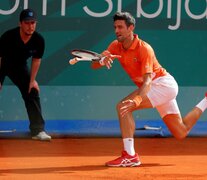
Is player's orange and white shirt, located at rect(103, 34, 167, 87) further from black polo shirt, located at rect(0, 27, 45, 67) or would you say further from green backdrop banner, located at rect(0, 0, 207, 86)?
green backdrop banner, located at rect(0, 0, 207, 86)

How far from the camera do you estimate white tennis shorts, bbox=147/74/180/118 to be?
9.08 m

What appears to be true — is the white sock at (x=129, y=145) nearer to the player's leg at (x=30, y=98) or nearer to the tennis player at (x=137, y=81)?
the tennis player at (x=137, y=81)

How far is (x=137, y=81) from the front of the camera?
9.02m

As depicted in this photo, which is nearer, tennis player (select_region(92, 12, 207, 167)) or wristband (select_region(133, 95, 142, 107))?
wristband (select_region(133, 95, 142, 107))

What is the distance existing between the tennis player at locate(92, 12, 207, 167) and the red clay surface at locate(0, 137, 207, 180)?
0.30 meters

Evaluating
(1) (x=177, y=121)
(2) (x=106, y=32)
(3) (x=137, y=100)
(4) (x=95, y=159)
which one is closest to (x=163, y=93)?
(1) (x=177, y=121)

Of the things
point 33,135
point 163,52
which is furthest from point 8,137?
point 163,52

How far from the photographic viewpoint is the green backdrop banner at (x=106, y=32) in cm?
1089

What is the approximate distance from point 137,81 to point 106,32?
2106 millimetres

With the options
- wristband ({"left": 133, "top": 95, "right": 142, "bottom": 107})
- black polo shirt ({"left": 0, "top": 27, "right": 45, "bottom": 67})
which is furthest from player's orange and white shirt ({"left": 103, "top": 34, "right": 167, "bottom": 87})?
black polo shirt ({"left": 0, "top": 27, "right": 45, "bottom": 67})

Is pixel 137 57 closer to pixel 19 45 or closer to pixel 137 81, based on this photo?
pixel 137 81

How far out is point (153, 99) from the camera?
9.08 m

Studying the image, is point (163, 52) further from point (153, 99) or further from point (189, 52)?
point (153, 99)

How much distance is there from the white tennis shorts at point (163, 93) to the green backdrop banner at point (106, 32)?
1904 mm
